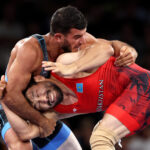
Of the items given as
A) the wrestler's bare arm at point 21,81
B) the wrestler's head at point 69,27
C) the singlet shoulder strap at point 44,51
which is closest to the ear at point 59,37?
the wrestler's head at point 69,27

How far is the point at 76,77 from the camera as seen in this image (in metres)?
2.56

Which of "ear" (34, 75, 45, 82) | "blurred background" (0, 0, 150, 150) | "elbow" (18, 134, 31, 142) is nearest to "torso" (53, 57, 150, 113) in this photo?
"ear" (34, 75, 45, 82)

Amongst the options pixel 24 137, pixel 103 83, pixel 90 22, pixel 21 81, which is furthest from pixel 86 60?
pixel 90 22

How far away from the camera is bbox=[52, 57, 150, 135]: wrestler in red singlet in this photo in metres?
2.33

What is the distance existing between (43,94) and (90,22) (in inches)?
103

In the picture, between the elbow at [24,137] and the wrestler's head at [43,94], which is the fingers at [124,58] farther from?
the elbow at [24,137]

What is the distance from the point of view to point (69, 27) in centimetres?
262

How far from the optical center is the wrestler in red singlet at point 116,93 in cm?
233

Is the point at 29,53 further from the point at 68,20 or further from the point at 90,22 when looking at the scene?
the point at 90,22

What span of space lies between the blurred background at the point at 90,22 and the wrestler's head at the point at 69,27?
77.3 inches

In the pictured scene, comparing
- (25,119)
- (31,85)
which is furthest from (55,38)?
(25,119)

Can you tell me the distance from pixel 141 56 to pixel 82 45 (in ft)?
7.40

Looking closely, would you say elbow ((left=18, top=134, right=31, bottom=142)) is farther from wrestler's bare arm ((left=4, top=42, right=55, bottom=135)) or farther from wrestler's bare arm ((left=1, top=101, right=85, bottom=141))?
wrestler's bare arm ((left=4, top=42, right=55, bottom=135))

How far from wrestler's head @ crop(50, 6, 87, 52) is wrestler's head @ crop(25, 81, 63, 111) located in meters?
0.34
